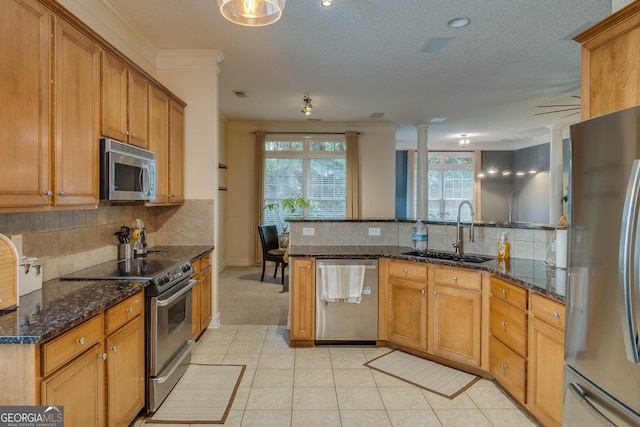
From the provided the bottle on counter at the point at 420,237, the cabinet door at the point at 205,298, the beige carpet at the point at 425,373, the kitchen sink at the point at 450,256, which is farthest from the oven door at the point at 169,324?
the bottle on counter at the point at 420,237

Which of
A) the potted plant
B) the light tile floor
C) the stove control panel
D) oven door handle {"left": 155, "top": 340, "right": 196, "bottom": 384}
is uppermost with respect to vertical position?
the potted plant

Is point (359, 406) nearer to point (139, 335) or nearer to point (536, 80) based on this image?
point (139, 335)

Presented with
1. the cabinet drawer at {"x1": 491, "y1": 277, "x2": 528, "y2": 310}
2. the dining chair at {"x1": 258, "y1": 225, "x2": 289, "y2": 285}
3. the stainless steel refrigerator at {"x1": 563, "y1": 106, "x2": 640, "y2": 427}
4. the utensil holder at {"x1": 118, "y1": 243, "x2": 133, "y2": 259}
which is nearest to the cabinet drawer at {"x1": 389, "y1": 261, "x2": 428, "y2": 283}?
the cabinet drawer at {"x1": 491, "y1": 277, "x2": 528, "y2": 310}

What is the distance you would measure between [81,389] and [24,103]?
53.0 inches

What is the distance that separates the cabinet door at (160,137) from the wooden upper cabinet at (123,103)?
96mm

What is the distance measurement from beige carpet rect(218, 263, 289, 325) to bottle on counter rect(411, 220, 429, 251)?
5.72 feet

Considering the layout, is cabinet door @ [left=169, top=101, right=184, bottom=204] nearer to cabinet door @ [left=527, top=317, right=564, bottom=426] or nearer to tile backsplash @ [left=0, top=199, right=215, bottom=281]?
tile backsplash @ [left=0, top=199, right=215, bottom=281]

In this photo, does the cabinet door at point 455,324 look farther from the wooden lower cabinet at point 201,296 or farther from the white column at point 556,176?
the white column at point 556,176

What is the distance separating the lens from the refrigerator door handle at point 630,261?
136 centimetres

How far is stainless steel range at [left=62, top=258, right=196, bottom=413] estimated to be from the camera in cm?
230

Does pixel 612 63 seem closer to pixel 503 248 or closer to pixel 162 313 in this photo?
pixel 503 248

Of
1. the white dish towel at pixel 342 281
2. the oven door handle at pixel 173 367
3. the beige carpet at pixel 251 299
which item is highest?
the white dish towel at pixel 342 281

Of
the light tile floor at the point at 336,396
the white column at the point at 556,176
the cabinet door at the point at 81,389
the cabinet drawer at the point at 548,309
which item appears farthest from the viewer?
the white column at the point at 556,176

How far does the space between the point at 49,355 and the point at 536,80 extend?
5.67 metres
